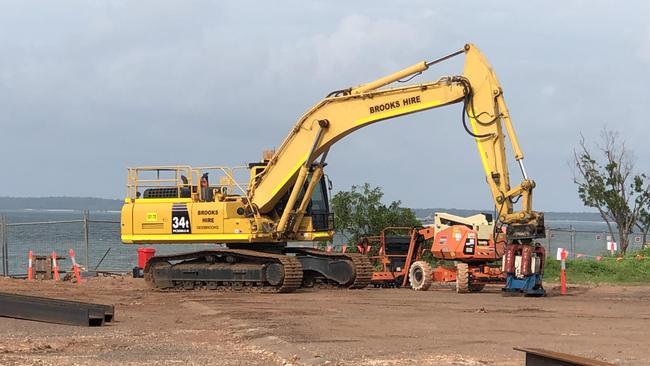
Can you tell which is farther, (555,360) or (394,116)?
(394,116)

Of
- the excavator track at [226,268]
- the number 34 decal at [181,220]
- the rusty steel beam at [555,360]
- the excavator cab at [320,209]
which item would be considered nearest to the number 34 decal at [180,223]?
the number 34 decal at [181,220]

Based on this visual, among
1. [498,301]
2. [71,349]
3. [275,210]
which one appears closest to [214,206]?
[275,210]

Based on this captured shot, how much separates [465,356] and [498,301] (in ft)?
26.5

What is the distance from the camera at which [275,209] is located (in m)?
22.6

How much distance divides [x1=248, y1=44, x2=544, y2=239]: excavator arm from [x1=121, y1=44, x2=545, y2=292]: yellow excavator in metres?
0.03

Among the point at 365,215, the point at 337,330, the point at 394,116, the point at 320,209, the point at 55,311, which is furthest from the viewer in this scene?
the point at 365,215

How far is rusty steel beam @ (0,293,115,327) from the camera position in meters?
14.6

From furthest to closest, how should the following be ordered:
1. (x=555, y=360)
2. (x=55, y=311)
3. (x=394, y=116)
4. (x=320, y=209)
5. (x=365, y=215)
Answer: (x=365, y=215)
(x=320, y=209)
(x=394, y=116)
(x=55, y=311)
(x=555, y=360)

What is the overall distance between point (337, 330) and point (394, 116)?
8329 mm

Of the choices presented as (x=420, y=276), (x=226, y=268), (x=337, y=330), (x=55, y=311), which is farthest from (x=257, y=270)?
(x=337, y=330)

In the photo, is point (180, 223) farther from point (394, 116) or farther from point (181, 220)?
point (394, 116)

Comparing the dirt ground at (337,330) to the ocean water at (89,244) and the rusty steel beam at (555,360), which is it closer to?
the rusty steel beam at (555,360)

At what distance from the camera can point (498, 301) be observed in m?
18.8

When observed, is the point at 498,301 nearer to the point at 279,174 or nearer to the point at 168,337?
the point at 279,174
